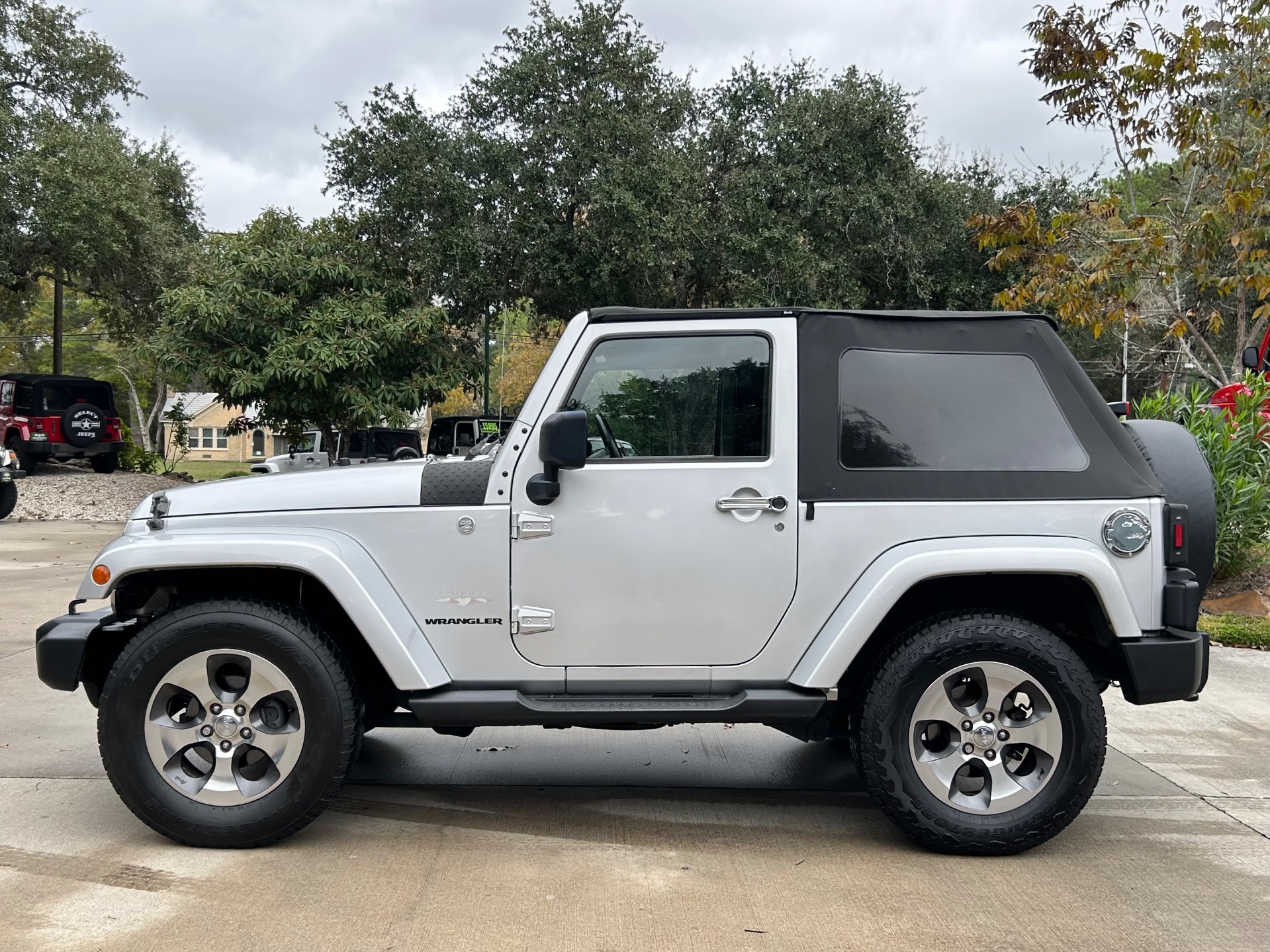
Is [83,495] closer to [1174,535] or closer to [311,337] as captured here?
[311,337]

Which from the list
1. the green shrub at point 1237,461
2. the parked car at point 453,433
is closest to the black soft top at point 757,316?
the green shrub at point 1237,461

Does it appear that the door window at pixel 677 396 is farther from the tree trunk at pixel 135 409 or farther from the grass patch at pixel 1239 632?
the tree trunk at pixel 135 409

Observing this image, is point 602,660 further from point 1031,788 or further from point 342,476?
point 1031,788

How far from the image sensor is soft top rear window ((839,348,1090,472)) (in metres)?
4.07

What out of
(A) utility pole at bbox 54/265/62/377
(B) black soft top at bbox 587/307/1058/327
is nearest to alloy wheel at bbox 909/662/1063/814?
(B) black soft top at bbox 587/307/1058/327

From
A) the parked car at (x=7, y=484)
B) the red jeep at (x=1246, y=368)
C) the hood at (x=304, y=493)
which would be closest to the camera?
the hood at (x=304, y=493)

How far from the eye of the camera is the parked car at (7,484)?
16953mm

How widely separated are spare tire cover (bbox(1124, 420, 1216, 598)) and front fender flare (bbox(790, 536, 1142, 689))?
416 mm

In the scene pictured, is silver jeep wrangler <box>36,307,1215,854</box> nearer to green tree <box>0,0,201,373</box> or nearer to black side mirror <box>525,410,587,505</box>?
black side mirror <box>525,410,587,505</box>

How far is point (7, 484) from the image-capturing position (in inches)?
694

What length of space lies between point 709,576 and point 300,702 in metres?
1.53

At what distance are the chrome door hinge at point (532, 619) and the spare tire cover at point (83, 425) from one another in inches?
905

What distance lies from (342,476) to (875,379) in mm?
2031

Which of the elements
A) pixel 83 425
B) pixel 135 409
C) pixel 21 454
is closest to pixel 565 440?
pixel 83 425
